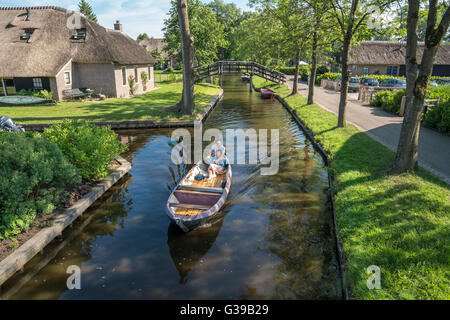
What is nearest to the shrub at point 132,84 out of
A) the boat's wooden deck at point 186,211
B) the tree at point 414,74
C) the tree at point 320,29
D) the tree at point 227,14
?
the tree at point 320,29

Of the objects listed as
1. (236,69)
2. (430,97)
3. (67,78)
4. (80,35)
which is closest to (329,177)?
(430,97)

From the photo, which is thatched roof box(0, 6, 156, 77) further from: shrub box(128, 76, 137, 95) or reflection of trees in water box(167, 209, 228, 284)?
reflection of trees in water box(167, 209, 228, 284)

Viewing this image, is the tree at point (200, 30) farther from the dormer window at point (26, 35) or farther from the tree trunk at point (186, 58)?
the tree trunk at point (186, 58)

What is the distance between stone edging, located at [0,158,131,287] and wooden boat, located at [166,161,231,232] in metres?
2.78

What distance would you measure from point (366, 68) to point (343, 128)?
117 feet

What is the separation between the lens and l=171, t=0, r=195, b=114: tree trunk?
778 inches

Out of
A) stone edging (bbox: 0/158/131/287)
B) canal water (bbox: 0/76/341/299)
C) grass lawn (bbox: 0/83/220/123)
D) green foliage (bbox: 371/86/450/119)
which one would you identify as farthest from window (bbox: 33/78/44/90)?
green foliage (bbox: 371/86/450/119)

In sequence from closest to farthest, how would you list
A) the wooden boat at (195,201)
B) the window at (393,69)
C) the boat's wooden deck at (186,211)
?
the wooden boat at (195,201) → the boat's wooden deck at (186,211) → the window at (393,69)

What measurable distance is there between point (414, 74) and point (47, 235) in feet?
37.4

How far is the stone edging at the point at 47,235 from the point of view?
259 inches

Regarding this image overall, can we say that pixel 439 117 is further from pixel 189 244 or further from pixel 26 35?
pixel 26 35

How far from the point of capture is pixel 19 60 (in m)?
24.9

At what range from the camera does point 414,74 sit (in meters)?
9.37

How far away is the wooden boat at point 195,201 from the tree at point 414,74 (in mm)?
5794
